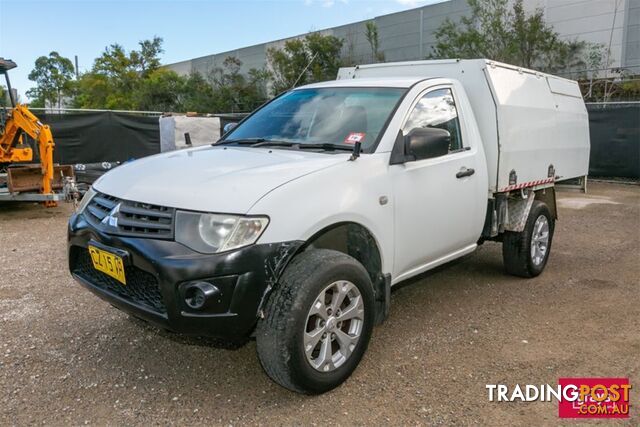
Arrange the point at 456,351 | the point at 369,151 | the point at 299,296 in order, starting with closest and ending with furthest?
the point at 299,296 < the point at 369,151 < the point at 456,351

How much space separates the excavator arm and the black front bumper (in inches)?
298

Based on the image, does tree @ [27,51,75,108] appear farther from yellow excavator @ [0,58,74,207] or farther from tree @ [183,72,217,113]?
yellow excavator @ [0,58,74,207]

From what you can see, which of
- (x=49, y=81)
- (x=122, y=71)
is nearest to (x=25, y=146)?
(x=122, y=71)

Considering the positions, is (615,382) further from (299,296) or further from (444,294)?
(299,296)

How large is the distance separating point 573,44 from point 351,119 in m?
21.9

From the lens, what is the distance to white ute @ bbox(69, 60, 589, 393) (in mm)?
2715

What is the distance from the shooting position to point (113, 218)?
3.00 meters

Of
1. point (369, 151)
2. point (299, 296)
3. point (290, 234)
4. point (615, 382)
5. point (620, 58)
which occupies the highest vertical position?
point (620, 58)

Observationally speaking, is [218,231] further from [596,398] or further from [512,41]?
[512,41]

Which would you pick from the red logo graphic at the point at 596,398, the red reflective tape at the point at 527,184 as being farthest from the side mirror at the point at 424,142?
the red logo graphic at the point at 596,398

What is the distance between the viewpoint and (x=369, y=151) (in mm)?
3461

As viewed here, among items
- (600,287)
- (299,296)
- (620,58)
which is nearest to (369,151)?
(299,296)

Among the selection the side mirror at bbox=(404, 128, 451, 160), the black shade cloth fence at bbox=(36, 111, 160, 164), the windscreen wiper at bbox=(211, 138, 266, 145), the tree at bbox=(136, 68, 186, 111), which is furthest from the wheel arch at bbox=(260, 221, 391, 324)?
the tree at bbox=(136, 68, 186, 111)

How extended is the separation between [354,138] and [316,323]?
1.32 metres
